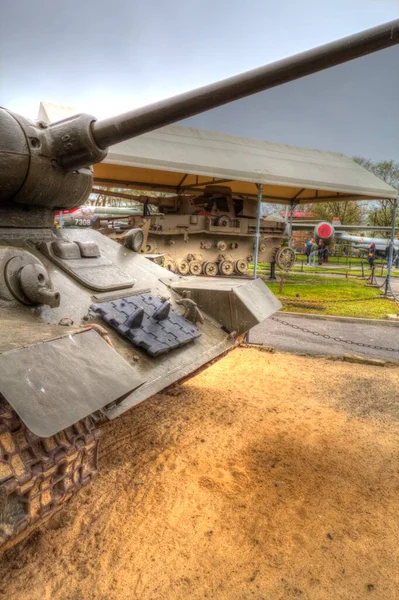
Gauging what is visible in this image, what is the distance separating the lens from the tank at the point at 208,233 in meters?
15.1

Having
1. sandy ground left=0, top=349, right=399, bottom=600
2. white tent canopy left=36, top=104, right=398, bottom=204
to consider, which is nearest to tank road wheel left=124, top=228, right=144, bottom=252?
sandy ground left=0, top=349, right=399, bottom=600

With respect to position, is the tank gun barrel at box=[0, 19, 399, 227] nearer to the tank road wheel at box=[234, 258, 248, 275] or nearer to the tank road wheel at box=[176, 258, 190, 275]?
the tank road wheel at box=[176, 258, 190, 275]

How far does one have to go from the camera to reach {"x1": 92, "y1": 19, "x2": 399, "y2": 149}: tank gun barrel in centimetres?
306

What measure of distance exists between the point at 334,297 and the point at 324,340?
4.71m

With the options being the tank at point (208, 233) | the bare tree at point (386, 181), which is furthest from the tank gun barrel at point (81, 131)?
the bare tree at point (386, 181)

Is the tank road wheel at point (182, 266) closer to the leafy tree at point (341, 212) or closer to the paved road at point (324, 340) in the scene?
the paved road at point (324, 340)

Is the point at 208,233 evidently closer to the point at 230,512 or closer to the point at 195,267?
the point at 195,267

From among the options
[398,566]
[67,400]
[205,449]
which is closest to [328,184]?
[205,449]

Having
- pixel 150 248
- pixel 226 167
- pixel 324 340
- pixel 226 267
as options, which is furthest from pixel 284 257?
pixel 324 340

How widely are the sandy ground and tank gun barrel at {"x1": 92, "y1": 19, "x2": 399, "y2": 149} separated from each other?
273cm

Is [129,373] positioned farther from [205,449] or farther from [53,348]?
[205,449]

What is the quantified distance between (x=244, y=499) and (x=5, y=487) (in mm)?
2157

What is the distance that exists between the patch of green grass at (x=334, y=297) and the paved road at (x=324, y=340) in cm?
83

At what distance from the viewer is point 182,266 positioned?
15.9 m
